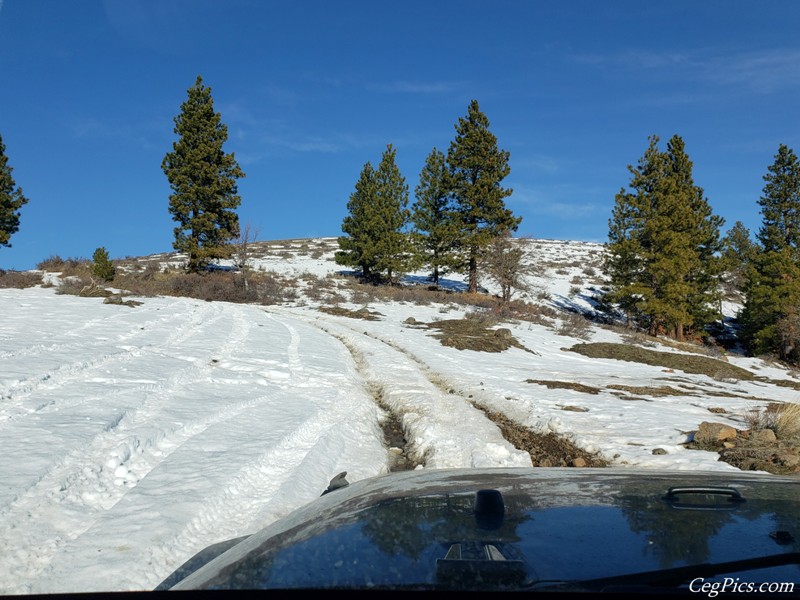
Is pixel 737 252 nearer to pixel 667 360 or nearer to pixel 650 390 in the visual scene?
pixel 667 360

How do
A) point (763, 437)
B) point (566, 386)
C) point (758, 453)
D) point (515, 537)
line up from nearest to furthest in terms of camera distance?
point (515, 537)
point (758, 453)
point (763, 437)
point (566, 386)

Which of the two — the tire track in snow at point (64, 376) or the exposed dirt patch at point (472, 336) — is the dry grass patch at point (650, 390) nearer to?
the exposed dirt patch at point (472, 336)

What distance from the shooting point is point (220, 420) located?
6.98m

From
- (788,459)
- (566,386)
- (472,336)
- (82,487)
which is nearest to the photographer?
(82,487)

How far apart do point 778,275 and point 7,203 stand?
5154cm

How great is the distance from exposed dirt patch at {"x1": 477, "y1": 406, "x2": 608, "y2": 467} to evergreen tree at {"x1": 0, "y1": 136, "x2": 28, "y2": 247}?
3994cm

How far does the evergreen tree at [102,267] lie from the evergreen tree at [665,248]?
30.1 m

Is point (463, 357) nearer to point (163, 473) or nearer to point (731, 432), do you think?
point (731, 432)

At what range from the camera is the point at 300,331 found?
1723 cm

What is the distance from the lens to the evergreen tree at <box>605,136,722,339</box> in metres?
30.2

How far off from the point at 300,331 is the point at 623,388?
10.2 meters

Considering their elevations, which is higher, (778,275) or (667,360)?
(778,275)

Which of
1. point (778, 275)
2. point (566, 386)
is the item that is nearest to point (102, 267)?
point (566, 386)

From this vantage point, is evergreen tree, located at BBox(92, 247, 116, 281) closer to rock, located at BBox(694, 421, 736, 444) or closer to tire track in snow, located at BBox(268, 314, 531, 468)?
tire track in snow, located at BBox(268, 314, 531, 468)
